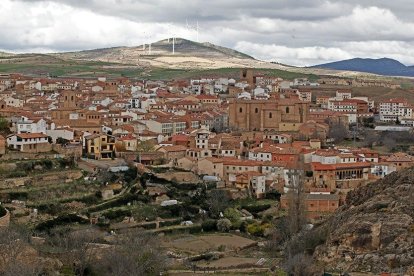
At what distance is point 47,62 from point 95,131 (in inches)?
2689

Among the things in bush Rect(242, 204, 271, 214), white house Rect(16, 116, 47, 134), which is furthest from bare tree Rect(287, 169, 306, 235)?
white house Rect(16, 116, 47, 134)

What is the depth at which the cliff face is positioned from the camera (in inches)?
733

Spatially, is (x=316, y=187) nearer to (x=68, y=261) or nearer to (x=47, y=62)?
(x=68, y=261)

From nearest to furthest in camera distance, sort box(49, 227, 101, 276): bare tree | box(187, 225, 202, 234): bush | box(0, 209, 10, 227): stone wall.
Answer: box(49, 227, 101, 276): bare tree
box(0, 209, 10, 227): stone wall
box(187, 225, 202, 234): bush

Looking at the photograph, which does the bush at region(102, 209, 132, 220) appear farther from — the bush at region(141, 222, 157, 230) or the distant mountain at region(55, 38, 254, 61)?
the distant mountain at region(55, 38, 254, 61)

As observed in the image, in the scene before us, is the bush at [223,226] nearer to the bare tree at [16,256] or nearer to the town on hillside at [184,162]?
the town on hillside at [184,162]

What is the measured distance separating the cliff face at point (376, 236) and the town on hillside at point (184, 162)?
2480 millimetres

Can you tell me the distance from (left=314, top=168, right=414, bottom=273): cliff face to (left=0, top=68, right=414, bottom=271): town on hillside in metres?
2.48

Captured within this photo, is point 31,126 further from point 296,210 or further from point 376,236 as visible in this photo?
point 376,236

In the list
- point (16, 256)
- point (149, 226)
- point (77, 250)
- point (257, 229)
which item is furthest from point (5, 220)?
point (257, 229)

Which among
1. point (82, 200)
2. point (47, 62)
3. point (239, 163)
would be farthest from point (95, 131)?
point (47, 62)

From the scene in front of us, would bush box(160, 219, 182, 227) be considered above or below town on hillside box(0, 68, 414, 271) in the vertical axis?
below

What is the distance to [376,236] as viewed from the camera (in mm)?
19594

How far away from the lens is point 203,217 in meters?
30.5
